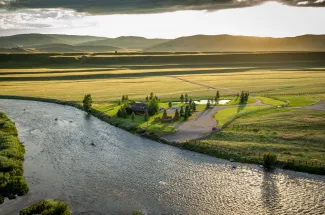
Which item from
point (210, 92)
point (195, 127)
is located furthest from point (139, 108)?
point (210, 92)

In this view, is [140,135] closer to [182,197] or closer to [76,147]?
[76,147]

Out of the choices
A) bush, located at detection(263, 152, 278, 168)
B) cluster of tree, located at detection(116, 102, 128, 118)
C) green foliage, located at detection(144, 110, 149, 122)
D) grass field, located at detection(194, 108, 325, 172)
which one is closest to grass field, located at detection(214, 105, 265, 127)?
grass field, located at detection(194, 108, 325, 172)

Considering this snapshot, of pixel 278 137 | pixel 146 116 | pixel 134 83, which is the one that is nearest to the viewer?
pixel 278 137

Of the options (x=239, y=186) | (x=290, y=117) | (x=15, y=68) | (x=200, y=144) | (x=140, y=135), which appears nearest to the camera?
(x=239, y=186)

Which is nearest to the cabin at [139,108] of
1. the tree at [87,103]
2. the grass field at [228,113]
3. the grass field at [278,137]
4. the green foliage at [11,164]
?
the tree at [87,103]

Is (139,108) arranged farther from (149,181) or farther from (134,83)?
(134,83)

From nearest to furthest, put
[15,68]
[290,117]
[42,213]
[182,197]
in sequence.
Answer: [42,213], [182,197], [290,117], [15,68]

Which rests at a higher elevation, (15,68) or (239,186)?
(15,68)

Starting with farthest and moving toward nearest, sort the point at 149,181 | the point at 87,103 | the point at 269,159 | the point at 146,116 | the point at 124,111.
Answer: the point at 87,103, the point at 124,111, the point at 146,116, the point at 269,159, the point at 149,181

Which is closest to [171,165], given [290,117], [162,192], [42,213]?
[162,192]
